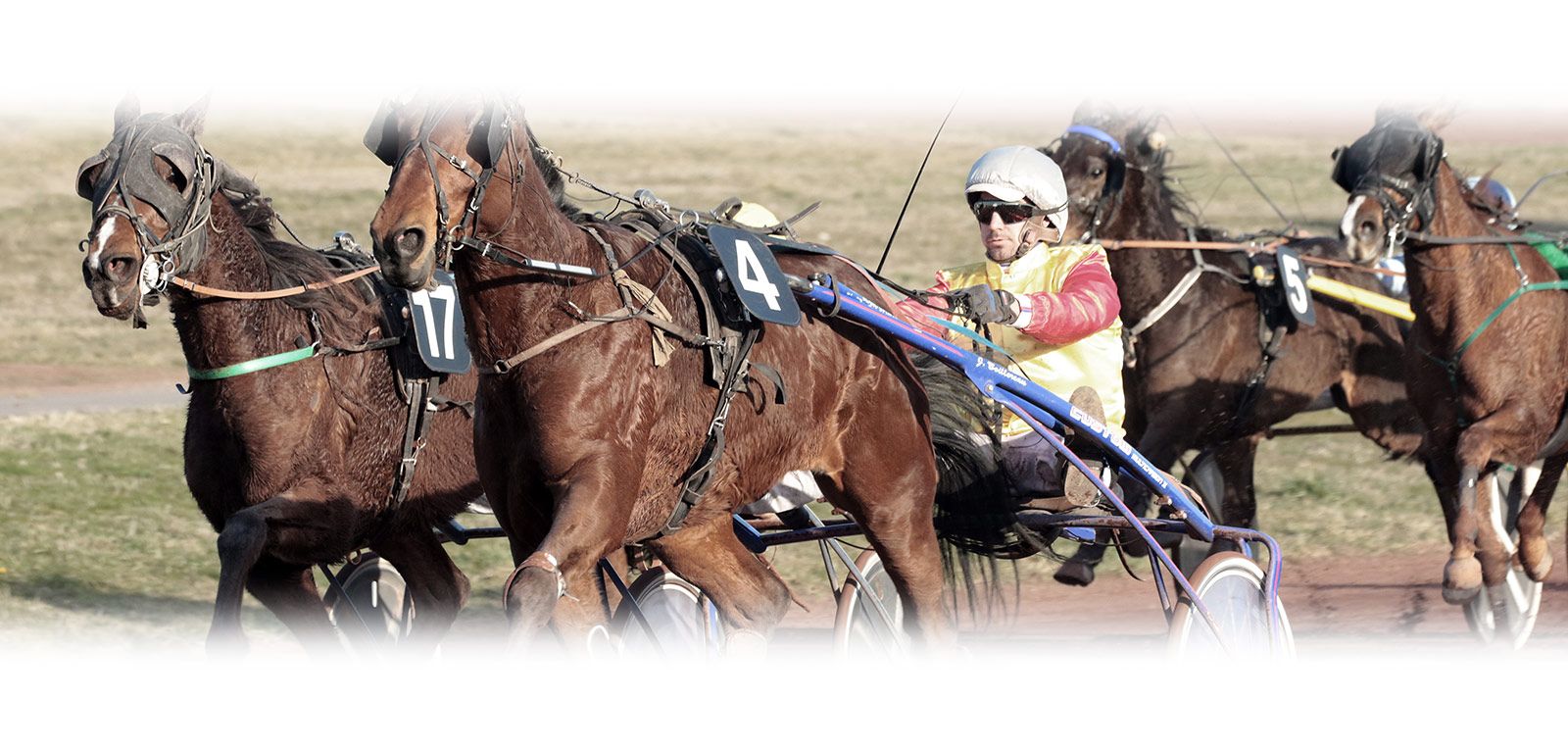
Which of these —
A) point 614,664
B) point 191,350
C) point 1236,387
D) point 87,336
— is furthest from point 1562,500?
point 87,336

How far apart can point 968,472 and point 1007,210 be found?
796 millimetres

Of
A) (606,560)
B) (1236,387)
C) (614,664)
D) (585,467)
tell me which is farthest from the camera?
(1236,387)

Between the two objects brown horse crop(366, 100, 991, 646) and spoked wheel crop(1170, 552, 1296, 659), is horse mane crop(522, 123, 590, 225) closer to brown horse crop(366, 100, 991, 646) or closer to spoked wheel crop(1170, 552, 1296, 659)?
brown horse crop(366, 100, 991, 646)

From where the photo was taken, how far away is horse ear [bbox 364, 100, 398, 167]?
4082 mm

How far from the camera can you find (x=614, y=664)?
500 cm

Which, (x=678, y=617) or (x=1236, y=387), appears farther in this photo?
(x=1236, y=387)

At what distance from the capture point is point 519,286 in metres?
4.21

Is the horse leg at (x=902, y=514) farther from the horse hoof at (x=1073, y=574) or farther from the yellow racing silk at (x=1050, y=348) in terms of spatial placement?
the horse hoof at (x=1073, y=574)

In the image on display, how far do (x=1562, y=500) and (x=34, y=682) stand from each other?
8481 mm

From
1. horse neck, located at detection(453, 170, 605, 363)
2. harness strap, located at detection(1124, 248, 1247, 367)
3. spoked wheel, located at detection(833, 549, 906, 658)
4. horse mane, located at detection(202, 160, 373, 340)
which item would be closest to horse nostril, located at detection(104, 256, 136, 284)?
horse mane, located at detection(202, 160, 373, 340)

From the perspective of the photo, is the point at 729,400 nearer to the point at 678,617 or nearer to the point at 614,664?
the point at 614,664

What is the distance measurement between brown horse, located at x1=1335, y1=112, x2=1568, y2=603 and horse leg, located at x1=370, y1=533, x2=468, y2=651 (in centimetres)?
340

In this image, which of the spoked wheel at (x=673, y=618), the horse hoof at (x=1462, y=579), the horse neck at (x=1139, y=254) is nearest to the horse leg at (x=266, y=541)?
the spoked wheel at (x=673, y=618)

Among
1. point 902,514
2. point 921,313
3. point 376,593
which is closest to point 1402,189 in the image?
point 921,313
